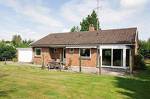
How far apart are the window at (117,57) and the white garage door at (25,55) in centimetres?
1736

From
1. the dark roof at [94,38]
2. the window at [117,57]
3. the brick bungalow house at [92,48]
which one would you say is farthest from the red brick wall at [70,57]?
the window at [117,57]

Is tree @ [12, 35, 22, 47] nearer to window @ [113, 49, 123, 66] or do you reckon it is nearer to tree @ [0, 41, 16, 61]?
tree @ [0, 41, 16, 61]

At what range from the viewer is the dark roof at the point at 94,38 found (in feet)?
96.9

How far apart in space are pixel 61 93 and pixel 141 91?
5.20 m

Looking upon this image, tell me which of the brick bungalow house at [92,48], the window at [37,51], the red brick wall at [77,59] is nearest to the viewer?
the brick bungalow house at [92,48]

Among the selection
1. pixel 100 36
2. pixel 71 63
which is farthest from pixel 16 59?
pixel 100 36

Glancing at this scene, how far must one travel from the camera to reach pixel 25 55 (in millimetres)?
41906

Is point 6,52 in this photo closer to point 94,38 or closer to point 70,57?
point 70,57

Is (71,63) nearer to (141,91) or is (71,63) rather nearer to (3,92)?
(141,91)

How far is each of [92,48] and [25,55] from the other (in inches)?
620

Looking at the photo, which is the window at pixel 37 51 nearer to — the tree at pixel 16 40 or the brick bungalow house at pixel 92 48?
the brick bungalow house at pixel 92 48

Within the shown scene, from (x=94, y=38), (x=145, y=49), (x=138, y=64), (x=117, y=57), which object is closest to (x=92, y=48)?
(x=94, y=38)

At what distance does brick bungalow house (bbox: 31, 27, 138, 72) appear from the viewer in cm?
2853

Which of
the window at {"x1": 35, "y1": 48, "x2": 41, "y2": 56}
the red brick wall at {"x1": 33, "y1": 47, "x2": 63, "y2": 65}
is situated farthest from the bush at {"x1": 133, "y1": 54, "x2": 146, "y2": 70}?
the window at {"x1": 35, "y1": 48, "x2": 41, "y2": 56}
